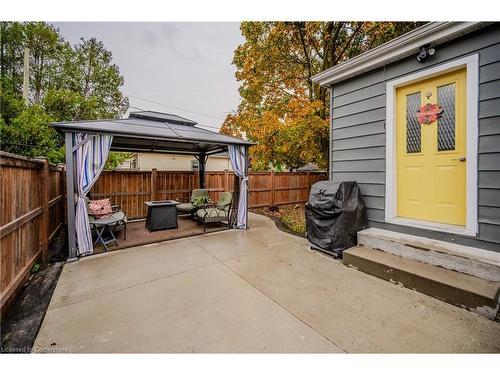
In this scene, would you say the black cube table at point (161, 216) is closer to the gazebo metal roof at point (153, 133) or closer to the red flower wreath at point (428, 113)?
the gazebo metal roof at point (153, 133)

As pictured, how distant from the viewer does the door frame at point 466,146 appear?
2.60 metres

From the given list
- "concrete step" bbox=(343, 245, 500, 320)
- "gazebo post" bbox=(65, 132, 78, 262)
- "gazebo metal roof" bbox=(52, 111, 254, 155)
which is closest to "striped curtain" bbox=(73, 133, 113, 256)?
"gazebo post" bbox=(65, 132, 78, 262)

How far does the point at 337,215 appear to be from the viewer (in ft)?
11.6

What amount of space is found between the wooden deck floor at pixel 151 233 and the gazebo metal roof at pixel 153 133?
2125 mm

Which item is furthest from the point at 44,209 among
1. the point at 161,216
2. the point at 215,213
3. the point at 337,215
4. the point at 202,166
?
the point at 337,215

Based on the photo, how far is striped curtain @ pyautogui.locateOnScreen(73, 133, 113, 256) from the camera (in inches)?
145

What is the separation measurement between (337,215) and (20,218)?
4.22 metres

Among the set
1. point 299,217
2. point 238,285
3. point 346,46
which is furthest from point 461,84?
point 346,46

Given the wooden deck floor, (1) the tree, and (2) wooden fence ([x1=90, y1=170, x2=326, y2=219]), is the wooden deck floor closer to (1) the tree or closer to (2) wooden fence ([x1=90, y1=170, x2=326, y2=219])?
(2) wooden fence ([x1=90, y1=170, x2=326, y2=219])

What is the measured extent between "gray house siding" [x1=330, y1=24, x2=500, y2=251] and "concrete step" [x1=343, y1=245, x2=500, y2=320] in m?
0.52

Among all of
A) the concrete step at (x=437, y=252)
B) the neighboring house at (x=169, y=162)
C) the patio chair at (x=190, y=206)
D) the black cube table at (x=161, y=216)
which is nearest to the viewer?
the concrete step at (x=437, y=252)

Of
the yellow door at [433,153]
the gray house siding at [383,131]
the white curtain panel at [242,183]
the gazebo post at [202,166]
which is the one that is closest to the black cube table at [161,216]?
the white curtain panel at [242,183]

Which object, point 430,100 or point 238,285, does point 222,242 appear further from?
point 430,100

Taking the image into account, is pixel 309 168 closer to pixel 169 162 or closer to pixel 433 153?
pixel 169 162
